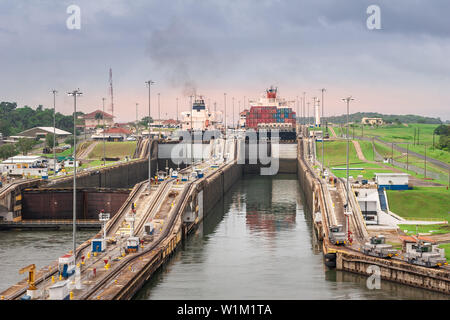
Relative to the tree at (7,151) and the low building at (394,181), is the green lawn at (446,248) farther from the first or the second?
the tree at (7,151)

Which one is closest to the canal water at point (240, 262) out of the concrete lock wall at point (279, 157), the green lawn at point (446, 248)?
the green lawn at point (446, 248)

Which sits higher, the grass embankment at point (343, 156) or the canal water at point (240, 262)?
the grass embankment at point (343, 156)

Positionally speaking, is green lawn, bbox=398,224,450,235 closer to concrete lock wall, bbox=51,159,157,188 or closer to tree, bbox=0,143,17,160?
concrete lock wall, bbox=51,159,157,188

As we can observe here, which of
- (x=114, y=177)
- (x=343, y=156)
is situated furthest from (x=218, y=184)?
(x=343, y=156)

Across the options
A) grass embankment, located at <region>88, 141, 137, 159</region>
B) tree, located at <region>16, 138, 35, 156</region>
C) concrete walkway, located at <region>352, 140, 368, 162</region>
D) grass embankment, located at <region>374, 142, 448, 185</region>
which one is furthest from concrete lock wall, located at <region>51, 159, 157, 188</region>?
grass embankment, located at <region>374, 142, 448, 185</region>

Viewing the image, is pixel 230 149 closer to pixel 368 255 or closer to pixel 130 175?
pixel 130 175

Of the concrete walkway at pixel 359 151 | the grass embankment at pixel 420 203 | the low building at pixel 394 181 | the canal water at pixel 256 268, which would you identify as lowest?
the canal water at pixel 256 268

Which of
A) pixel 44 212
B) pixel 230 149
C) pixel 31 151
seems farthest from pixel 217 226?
pixel 31 151
